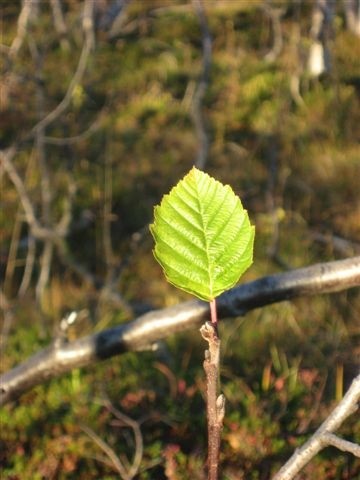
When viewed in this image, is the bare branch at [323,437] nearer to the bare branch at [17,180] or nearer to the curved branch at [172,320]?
the curved branch at [172,320]

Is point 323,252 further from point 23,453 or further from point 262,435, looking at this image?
point 23,453

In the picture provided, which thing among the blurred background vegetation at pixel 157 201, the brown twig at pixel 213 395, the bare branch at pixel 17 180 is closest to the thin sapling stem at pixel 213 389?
the brown twig at pixel 213 395

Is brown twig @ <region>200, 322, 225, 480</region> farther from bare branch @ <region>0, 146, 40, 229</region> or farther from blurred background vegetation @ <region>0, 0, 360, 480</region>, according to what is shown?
bare branch @ <region>0, 146, 40, 229</region>

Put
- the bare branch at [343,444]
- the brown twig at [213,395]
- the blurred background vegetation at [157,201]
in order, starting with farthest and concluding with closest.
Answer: the blurred background vegetation at [157,201], the bare branch at [343,444], the brown twig at [213,395]

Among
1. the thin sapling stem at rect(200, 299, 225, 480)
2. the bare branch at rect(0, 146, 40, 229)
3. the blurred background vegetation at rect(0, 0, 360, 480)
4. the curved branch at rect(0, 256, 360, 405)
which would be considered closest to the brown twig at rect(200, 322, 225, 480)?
the thin sapling stem at rect(200, 299, 225, 480)

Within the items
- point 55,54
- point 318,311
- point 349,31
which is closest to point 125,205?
point 318,311

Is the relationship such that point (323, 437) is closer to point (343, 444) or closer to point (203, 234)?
point (343, 444)

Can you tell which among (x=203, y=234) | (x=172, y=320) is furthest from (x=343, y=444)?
(x=172, y=320)
